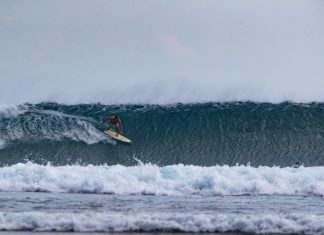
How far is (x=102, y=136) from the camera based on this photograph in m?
20.3

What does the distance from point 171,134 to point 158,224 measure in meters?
11.4

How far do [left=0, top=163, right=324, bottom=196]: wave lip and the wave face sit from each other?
127 inches

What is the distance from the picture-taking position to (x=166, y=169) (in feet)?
49.1

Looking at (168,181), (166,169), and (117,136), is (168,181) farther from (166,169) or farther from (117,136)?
(117,136)

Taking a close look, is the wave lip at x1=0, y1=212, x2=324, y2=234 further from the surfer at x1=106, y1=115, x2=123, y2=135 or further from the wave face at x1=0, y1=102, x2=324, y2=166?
the surfer at x1=106, y1=115, x2=123, y2=135

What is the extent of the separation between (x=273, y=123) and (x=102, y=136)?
5.54 meters

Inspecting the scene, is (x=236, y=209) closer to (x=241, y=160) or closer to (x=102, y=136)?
(x=241, y=160)

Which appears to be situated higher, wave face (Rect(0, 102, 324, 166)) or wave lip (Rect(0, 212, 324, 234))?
wave face (Rect(0, 102, 324, 166))

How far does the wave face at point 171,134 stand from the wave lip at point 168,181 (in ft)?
10.6

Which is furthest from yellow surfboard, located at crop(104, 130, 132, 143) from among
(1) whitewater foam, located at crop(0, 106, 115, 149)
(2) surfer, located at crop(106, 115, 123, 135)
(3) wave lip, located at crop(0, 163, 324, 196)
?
(3) wave lip, located at crop(0, 163, 324, 196)

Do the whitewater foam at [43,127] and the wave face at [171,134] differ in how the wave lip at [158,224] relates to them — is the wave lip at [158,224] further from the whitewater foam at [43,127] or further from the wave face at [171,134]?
the whitewater foam at [43,127]

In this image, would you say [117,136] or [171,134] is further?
[171,134]

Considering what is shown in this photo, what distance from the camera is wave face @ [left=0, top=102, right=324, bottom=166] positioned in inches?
738

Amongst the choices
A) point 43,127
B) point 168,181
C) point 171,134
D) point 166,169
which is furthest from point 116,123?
point 168,181
